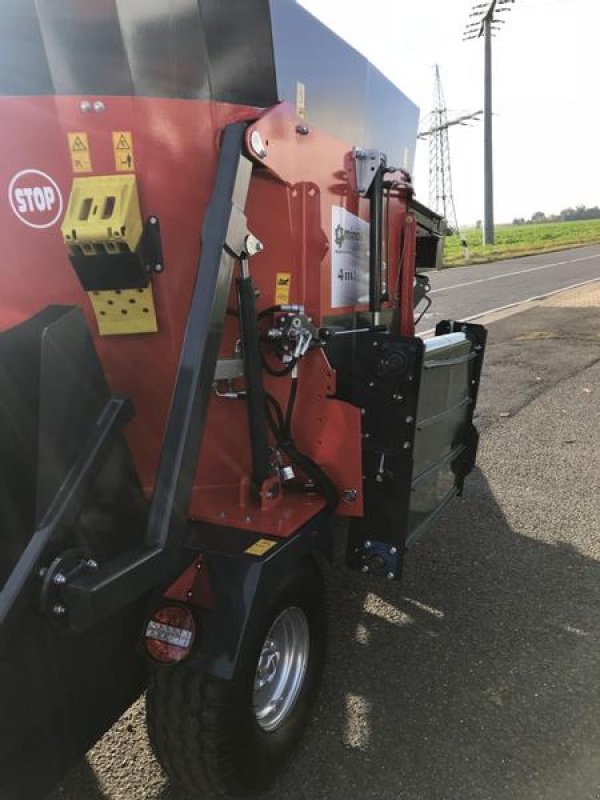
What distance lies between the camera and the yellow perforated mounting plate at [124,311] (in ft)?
6.20

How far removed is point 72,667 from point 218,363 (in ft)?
3.16

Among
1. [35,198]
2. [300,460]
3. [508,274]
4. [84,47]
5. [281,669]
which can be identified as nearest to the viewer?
[84,47]

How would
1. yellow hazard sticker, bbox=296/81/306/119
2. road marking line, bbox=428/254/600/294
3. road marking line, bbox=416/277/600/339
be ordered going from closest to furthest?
1. yellow hazard sticker, bbox=296/81/306/119
2. road marking line, bbox=416/277/600/339
3. road marking line, bbox=428/254/600/294

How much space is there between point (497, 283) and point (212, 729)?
58.8 ft

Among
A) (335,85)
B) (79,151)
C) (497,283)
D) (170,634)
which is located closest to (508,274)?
(497,283)

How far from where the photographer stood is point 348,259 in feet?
9.02

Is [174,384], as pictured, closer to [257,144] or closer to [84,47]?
[257,144]

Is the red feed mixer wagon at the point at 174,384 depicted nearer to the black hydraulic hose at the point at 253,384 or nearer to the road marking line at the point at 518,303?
the black hydraulic hose at the point at 253,384

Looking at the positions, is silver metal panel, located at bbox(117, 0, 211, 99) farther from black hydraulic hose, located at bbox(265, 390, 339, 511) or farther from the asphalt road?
the asphalt road

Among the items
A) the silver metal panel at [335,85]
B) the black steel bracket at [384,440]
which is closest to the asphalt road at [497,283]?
the silver metal panel at [335,85]

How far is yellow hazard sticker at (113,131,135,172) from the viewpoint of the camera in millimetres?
1762

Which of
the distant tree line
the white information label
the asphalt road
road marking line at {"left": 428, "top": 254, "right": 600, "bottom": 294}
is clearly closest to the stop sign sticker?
the white information label

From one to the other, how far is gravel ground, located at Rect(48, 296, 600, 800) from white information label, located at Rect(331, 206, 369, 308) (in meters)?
1.50

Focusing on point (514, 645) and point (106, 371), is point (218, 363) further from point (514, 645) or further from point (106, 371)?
point (514, 645)
